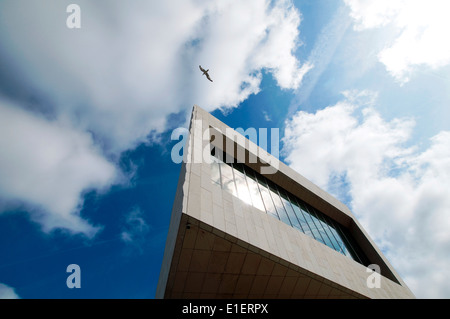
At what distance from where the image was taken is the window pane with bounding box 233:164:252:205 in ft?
41.7

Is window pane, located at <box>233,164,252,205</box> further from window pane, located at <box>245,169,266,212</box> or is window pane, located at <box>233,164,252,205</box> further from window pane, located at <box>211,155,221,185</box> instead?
window pane, located at <box>211,155,221,185</box>

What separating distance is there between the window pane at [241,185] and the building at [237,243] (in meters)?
0.08

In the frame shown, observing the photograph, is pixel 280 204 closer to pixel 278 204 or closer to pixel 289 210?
pixel 278 204

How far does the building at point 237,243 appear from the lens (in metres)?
8.37

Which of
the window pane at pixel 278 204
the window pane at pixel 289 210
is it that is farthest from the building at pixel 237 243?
the window pane at pixel 289 210

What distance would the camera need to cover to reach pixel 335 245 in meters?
16.8

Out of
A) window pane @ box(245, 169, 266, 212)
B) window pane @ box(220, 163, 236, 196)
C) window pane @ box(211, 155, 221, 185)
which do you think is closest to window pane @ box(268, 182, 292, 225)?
window pane @ box(245, 169, 266, 212)

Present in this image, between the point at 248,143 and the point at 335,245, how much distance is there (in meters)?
10.1

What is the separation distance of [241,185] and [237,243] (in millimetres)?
5609

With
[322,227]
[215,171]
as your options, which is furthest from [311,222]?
[215,171]

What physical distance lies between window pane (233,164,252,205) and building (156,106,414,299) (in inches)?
3.2
